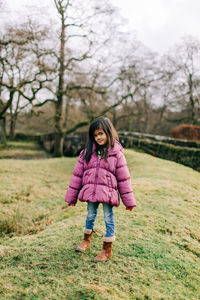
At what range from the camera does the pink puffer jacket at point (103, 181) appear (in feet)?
9.35

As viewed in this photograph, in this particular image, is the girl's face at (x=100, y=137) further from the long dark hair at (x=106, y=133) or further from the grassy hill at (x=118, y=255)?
the grassy hill at (x=118, y=255)

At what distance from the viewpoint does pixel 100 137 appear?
2.99 metres

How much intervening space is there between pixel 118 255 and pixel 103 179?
3.53 feet

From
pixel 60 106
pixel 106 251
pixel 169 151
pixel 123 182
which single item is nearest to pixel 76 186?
pixel 123 182

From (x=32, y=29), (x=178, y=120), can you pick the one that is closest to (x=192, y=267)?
(x=32, y=29)

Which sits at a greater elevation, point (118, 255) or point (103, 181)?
point (103, 181)

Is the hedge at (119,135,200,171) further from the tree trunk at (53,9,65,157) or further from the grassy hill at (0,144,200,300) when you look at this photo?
the tree trunk at (53,9,65,157)

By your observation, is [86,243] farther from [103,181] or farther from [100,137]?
[100,137]

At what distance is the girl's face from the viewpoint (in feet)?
9.83

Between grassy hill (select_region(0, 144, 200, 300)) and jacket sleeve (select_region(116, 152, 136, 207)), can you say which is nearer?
grassy hill (select_region(0, 144, 200, 300))

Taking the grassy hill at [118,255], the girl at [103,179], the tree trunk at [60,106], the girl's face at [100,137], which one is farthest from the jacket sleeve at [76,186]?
the tree trunk at [60,106]

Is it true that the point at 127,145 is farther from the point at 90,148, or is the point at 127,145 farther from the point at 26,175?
the point at 90,148

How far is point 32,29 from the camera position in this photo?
11906 mm

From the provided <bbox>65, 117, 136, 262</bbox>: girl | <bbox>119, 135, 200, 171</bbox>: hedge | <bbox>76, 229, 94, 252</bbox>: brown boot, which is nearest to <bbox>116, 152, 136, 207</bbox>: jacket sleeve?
<bbox>65, 117, 136, 262</bbox>: girl
